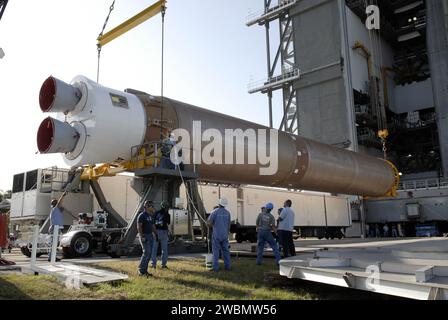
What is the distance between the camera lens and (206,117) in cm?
1227

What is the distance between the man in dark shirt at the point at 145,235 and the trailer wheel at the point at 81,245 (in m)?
3.44

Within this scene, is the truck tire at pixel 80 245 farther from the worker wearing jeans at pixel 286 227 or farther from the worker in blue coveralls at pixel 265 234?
the worker wearing jeans at pixel 286 227

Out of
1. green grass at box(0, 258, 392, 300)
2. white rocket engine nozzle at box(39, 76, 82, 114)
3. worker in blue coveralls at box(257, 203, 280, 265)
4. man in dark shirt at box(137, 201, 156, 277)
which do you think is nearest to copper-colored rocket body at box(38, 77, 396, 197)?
white rocket engine nozzle at box(39, 76, 82, 114)

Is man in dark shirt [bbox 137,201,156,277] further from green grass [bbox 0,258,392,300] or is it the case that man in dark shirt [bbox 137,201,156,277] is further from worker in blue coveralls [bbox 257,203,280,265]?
worker in blue coveralls [bbox 257,203,280,265]

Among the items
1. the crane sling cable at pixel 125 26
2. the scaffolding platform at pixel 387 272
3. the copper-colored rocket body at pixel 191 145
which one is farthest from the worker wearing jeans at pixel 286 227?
the crane sling cable at pixel 125 26

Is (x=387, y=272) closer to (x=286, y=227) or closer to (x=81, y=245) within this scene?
(x=286, y=227)

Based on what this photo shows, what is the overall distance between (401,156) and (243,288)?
39.7m

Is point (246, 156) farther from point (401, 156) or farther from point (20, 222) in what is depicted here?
point (401, 156)

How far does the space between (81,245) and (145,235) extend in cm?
381

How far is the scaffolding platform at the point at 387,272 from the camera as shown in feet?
12.7

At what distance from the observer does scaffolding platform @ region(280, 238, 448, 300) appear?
388 cm

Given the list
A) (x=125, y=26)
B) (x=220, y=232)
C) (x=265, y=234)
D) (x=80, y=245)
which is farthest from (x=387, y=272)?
(x=125, y=26)

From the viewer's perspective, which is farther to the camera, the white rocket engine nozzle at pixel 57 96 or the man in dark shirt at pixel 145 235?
the white rocket engine nozzle at pixel 57 96

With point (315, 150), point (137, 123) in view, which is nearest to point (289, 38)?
point (315, 150)
